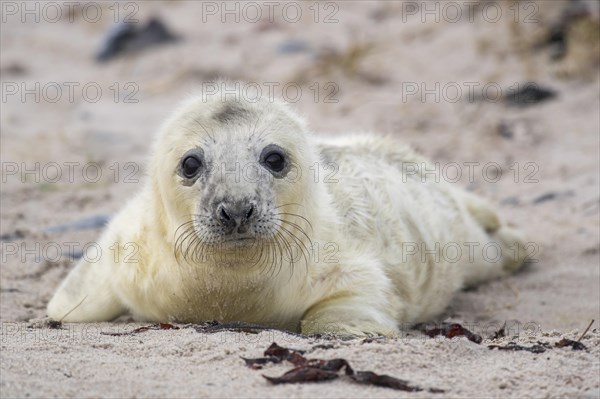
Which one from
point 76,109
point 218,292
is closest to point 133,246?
point 218,292

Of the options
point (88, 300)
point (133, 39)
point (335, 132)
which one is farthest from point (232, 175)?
point (133, 39)

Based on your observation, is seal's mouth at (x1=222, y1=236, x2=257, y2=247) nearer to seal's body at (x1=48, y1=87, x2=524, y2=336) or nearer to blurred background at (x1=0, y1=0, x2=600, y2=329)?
seal's body at (x1=48, y1=87, x2=524, y2=336)

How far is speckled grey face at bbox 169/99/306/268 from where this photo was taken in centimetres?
410

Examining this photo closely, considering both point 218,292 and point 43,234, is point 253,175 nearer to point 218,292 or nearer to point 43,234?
point 218,292

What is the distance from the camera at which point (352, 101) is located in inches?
392

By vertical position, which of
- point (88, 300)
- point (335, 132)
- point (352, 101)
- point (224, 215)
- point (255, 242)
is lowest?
point (88, 300)

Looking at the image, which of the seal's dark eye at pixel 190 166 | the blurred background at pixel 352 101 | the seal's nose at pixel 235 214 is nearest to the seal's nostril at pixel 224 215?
the seal's nose at pixel 235 214

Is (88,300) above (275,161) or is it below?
below

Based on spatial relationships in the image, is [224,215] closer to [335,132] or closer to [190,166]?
[190,166]

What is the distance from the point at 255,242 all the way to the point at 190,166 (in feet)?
1.58

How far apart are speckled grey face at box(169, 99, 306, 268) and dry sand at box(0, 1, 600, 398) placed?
43 centimetres

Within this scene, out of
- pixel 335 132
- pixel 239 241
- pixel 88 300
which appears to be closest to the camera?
pixel 239 241

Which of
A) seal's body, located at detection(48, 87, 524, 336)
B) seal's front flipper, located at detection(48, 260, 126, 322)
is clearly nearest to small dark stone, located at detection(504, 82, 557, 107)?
seal's body, located at detection(48, 87, 524, 336)

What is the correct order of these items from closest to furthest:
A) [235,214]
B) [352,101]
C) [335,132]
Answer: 1. [235,214]
2. [335,132]
3. [352,101]
